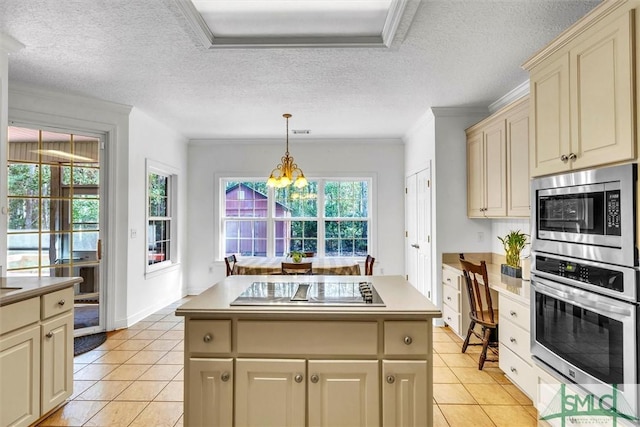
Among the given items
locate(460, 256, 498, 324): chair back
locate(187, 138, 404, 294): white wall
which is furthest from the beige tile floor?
locate(187, 138, 404, 294): white wall

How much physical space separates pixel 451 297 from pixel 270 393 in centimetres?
274

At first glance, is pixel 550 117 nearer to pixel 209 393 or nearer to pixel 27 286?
pixel 209 393

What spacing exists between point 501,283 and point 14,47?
418 cm

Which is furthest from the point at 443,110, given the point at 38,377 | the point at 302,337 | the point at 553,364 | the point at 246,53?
the point at 38,377

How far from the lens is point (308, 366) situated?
1.80 m

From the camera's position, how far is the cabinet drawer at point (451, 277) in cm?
375

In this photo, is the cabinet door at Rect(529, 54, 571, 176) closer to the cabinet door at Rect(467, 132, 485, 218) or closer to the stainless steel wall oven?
the stainless steel wall oven

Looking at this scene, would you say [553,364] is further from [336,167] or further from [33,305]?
[336,167]

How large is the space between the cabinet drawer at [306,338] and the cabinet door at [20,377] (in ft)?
4.37

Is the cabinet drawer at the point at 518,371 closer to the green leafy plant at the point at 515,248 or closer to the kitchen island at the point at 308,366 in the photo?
the green leafy plant at the point at 515,248

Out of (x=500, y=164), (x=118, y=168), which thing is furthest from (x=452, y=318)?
(x=118, y=168)

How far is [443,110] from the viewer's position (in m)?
4.27

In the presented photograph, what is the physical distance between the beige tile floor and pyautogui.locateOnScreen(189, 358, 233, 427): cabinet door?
70cm

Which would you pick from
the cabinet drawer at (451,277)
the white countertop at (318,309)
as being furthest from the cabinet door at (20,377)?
the cabinet drawer at (451,277)
